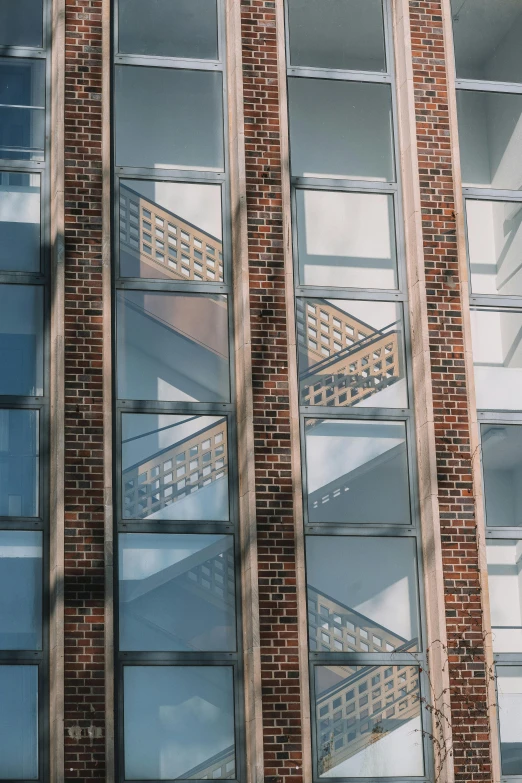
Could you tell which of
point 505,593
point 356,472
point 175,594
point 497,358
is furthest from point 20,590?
point 497,358

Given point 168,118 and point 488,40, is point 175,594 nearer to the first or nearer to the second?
point 168,118

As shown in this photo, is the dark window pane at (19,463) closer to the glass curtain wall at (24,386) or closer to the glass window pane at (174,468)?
the glass curtain wall at (24,386)

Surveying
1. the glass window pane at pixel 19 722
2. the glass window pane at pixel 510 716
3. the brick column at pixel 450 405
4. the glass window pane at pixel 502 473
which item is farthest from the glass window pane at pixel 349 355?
the glass window pane at pixel 19 722

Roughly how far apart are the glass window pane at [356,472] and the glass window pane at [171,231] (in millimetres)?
2007

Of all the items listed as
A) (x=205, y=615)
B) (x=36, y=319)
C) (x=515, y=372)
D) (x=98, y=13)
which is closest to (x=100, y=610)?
(x=205, y=615)

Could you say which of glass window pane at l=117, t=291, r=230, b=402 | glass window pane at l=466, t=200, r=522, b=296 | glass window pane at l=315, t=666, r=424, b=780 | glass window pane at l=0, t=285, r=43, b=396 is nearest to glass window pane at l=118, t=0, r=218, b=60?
glass window pane at l=117, t=291, r=230, b=402

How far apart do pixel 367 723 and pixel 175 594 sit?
217cm

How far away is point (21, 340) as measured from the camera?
1282 cm

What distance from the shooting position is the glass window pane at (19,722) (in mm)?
11680

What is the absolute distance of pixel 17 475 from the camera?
1246cm

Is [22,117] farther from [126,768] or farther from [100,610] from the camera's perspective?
[126,768]

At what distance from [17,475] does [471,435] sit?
4.47 m

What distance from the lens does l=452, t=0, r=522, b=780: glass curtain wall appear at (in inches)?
504

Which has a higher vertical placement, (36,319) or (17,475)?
(36,319)
